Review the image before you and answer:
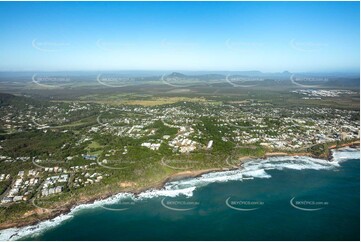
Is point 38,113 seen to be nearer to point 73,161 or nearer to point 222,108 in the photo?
point 73,161

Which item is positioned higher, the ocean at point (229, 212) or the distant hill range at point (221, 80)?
the distant hill range at point (221, 80)

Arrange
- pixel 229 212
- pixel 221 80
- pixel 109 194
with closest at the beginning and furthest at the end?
pixel 229 212
pixel 109 194
pixel 221 80

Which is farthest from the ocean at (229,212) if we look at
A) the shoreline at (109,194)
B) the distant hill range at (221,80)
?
the distant hill range at (221,80)

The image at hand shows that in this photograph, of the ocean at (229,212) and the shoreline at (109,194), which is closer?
the ocean at (229,212)

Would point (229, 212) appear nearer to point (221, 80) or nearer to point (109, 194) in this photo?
point (109, 194)

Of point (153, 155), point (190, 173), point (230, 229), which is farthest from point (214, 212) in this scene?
point (153, 155)

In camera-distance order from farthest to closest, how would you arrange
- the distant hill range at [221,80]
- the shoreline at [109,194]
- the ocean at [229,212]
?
1. the distant hill range at [221,80]
2. the shoreline at [109,194]
3. the ocean at [229,212]

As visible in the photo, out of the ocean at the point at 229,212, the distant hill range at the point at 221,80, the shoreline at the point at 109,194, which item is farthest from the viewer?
the distant hill range at the point at 221,80

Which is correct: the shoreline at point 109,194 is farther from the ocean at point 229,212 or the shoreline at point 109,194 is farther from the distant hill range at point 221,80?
the distant hill range at point 221,80

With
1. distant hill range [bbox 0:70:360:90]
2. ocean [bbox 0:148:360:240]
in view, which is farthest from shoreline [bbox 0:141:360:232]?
distant hill range [bbox 0:70:360:90]

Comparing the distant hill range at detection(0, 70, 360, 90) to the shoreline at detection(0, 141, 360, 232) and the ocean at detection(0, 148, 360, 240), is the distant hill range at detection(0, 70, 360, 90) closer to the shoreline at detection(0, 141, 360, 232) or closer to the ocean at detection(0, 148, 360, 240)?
the shoreline at detection(0, 141, 360, 232)

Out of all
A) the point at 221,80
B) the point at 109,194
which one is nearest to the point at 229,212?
the point at 109,194
